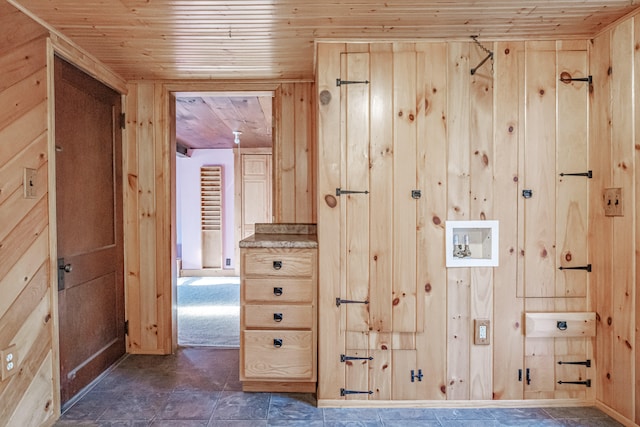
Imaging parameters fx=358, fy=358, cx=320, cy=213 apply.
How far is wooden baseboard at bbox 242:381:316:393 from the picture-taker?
7.66 feet

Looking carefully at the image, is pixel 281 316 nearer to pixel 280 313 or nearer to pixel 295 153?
pixel 280 313

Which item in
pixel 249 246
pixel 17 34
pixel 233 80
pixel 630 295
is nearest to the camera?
pixel 17 34

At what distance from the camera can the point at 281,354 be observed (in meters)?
2.24

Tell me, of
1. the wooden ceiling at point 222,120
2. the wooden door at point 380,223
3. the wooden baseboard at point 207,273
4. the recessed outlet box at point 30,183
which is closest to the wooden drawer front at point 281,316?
the wooden door at point 380,223

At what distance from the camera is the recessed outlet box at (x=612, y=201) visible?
198cm

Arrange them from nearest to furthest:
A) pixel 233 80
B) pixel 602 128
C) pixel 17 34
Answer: pixel 17 34
pixel 602 128
pixel 233 80

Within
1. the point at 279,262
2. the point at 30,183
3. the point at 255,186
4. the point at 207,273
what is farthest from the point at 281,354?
the point at 207,273

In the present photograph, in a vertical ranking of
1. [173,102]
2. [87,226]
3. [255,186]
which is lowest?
[87,226]

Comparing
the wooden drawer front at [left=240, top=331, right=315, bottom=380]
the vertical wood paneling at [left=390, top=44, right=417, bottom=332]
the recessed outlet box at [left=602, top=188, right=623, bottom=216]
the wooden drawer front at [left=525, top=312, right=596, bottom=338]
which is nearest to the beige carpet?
the wooden drawer front at [left=240, top=331, right=315, bottom=380]

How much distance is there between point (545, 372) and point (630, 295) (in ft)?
2.14

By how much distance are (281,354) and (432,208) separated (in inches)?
51.3

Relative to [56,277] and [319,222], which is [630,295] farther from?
[56,277]

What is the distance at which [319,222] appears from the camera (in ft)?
7.18

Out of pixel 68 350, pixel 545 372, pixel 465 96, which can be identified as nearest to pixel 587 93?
pixel 465 96
